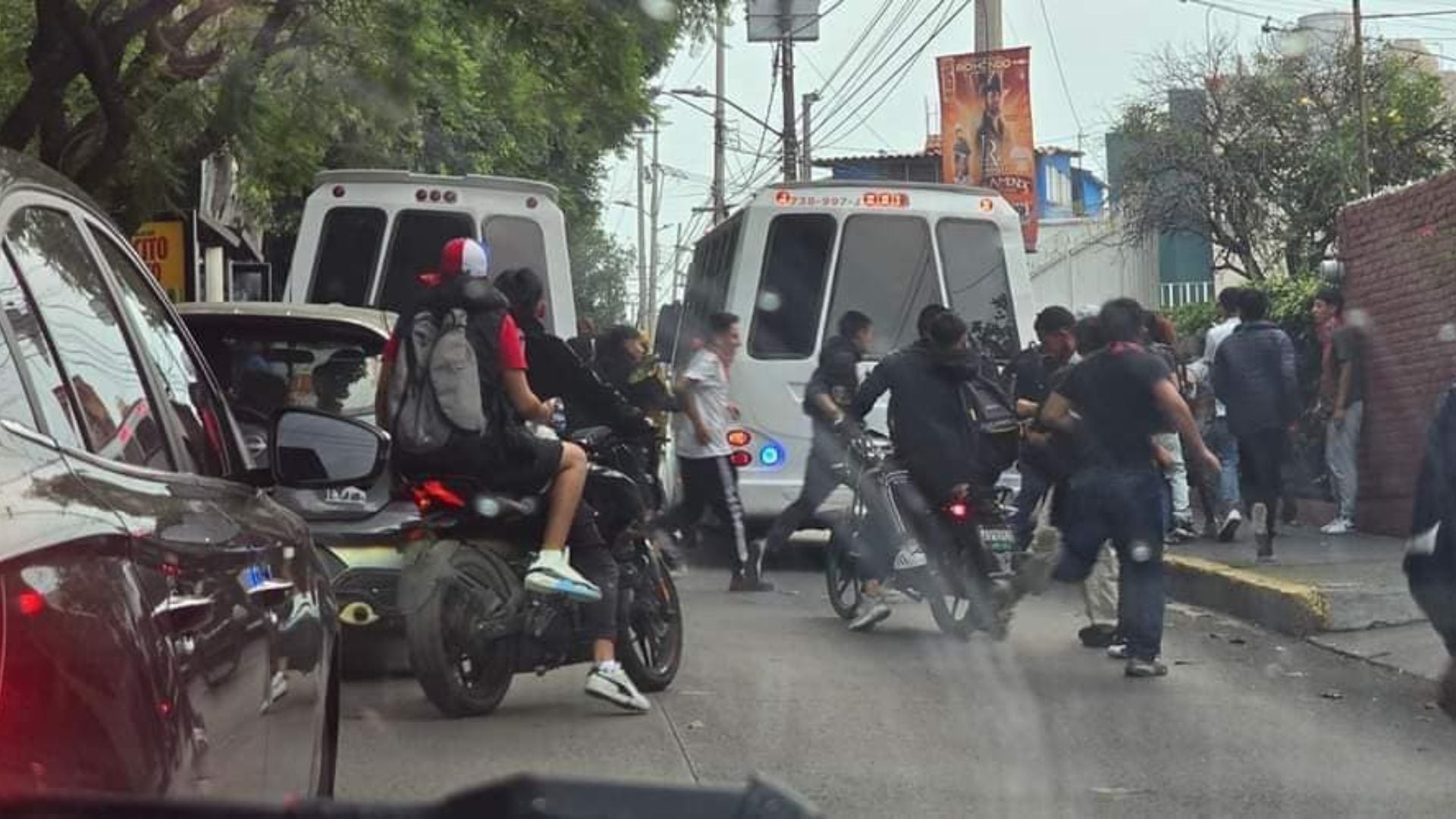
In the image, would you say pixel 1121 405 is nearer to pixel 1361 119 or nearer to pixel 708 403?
pixel 708 403

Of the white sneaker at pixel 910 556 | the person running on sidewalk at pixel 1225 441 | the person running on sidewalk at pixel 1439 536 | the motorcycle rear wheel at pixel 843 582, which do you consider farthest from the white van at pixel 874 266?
the person running on sidewalk at pixel 1439 536

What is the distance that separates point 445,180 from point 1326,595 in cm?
700

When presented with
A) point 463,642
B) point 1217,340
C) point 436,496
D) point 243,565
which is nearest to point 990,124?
point 1217,340

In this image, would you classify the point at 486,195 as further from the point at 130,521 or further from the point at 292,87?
the point at 130,521

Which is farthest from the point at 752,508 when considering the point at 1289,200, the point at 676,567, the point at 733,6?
the point at 1289,200

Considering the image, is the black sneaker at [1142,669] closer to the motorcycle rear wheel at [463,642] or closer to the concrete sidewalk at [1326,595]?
the concrete sidewalk at [1326,595]

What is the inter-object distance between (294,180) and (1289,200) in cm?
2385

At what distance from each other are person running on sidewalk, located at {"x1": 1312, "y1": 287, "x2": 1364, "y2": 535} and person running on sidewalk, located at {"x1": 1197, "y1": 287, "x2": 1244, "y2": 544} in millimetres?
654

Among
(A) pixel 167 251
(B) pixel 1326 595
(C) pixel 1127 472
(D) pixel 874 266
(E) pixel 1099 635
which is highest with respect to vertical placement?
(A) pixel 167 251

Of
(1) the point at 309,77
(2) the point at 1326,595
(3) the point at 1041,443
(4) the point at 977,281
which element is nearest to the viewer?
(2) the point at 1326,595

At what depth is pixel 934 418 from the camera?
10.0m

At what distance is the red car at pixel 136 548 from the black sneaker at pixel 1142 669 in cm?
505

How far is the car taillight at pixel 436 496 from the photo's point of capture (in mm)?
7277

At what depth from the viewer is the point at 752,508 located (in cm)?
1398
